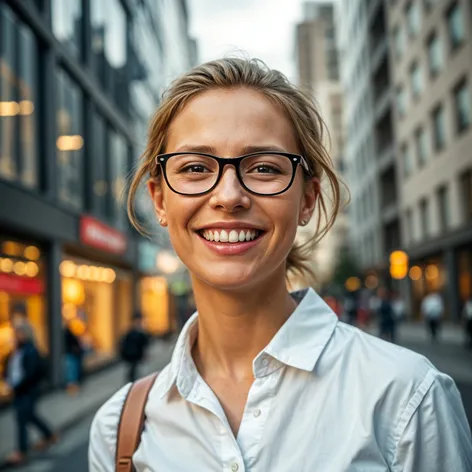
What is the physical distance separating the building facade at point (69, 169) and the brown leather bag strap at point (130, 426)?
21.9ft

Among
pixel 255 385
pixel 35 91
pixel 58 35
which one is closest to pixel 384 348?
pixel 255 385

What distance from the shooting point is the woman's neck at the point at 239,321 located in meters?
1.83

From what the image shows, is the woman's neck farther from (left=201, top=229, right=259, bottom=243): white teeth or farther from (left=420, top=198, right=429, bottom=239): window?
(left=420, top=198, right=429, bottom=239): window

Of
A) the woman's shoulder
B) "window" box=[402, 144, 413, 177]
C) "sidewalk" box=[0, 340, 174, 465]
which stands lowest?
"sidewalk" box=[0, 340, 174, 465]

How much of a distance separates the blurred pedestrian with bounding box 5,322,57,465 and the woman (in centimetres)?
671

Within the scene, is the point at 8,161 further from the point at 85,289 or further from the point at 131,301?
the point at 131,301

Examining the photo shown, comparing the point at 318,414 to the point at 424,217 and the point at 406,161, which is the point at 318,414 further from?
the point at 406,161

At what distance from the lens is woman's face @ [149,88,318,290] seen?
170cm

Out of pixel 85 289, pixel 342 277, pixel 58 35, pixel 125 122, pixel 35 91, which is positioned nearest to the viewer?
pixel 35 91

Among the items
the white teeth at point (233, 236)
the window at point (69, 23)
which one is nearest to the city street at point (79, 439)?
the white teeth at point (233, 236)

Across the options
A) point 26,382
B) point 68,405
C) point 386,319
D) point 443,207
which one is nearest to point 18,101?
point 68,405

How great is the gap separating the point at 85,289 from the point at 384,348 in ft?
54.8

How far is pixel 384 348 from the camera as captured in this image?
171 centimetres

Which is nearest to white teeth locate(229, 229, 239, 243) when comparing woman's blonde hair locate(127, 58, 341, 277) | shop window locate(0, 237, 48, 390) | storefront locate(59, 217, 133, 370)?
woman's blonde hair locate(127, 58, 341, 277)
